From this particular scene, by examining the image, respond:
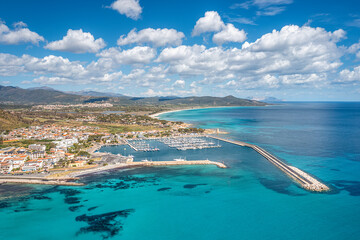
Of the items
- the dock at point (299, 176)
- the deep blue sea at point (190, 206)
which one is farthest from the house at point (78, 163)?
the dock at point (299, 176)

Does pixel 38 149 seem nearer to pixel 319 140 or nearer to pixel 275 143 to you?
pixel 275 143

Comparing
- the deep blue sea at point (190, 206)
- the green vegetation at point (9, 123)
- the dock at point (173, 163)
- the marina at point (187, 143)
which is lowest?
the deep blue sea at point (190, 206)

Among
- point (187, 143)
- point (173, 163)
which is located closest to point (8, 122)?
point (187, 143)

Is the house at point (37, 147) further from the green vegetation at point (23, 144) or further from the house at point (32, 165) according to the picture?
the house at point (32, 165)

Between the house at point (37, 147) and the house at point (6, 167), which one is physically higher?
the house at point (37, 147)

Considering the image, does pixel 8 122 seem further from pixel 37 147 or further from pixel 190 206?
pixel 190 206

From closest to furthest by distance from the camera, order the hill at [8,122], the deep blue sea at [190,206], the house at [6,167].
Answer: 1. the deep blue sea at [190,206]
2. the house at [6,167]
3. the hill at [8,122]

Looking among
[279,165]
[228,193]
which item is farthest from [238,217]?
[279,165]

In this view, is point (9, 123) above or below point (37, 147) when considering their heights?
above

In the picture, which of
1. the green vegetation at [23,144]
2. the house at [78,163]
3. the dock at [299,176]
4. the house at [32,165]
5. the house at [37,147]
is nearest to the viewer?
the dock at [299,176]

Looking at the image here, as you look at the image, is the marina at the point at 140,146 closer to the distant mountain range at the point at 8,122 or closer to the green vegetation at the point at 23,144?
the green vegetation at the point at 23,144

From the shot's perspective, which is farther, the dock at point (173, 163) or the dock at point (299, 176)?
the dock at point (173, 163)

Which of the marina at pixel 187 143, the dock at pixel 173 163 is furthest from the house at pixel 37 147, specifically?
the marina at pixel 187 143
